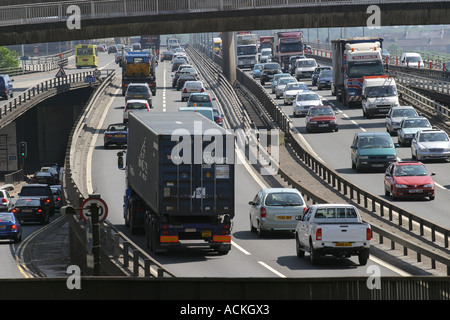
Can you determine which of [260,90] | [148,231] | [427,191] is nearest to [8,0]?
[260,90]

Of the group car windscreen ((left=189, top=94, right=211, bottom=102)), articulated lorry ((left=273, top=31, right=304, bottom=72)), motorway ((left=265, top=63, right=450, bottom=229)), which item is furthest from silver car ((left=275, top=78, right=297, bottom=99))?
articulated lorry ((left=273, top=31, right=304, bottom=72))

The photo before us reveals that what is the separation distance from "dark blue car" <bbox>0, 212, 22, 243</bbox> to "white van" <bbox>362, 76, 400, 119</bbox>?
78.9 feet

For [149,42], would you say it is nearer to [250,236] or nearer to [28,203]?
[28,203]

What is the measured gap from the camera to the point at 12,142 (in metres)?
107

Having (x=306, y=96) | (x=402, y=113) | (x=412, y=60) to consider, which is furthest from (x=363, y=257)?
(x=412, y=60)

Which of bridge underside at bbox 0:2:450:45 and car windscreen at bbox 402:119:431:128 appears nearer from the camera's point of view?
car windscreen at bbox 402:119:431:128

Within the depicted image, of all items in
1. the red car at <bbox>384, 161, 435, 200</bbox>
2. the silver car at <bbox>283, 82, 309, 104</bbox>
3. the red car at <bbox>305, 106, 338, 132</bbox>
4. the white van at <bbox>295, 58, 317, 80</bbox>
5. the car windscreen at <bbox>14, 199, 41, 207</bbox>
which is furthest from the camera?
the white van at <bbox>295, 58, 317, 80</bbox>

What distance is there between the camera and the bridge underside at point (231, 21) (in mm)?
57031

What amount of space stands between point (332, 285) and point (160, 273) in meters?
5.75

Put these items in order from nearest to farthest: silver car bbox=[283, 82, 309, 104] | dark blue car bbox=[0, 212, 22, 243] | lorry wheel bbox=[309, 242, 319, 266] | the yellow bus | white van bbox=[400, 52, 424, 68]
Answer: lorry wheel bbox=[309, 242, 319, 266]
dark blue car bbox=[0, 212, 22, 243]
silver car bbox=[283, 82, 309, 104]
white van bbox=[400, 52, 424, 68]
the yellow bus

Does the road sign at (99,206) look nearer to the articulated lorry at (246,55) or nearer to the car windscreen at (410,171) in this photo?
the car windscreen at (410,171)

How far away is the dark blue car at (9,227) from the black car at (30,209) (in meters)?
7.53

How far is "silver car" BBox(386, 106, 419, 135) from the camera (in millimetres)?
58375

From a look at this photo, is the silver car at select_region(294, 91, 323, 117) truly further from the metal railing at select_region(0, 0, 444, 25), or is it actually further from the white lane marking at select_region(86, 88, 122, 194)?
the white lane marking at select_region(86, 88, 122, 194)
